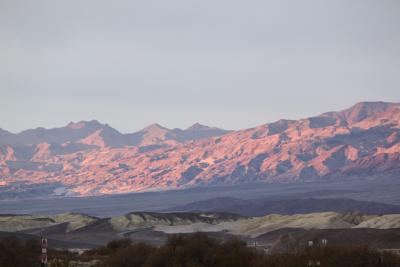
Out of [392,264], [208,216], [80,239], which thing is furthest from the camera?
[208,216]

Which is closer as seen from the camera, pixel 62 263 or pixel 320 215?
pixel 62 263

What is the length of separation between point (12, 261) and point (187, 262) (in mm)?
9852

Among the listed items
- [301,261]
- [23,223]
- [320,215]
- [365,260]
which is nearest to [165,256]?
[301,261]

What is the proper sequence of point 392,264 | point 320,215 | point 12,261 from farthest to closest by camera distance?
1. point 320,215
2. point 12,261
3. point 392,264

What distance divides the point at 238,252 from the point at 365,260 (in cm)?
726

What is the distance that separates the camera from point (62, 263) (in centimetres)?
4597

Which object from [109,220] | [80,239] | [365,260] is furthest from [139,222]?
[365,260]

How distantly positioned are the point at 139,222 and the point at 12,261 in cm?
10830

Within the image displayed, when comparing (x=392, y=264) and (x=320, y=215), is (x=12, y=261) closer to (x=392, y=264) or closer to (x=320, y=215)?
(x=392, y=264)

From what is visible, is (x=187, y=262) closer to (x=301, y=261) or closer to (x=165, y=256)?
(x=165, y=256)

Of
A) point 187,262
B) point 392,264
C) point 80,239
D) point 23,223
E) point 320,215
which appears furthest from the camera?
point 23,223

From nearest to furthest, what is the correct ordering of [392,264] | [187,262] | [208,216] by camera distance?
[392,264] → [187,262] → [208,216]

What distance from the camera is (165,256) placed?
41.7m

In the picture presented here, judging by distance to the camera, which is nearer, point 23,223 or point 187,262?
point 187,262
